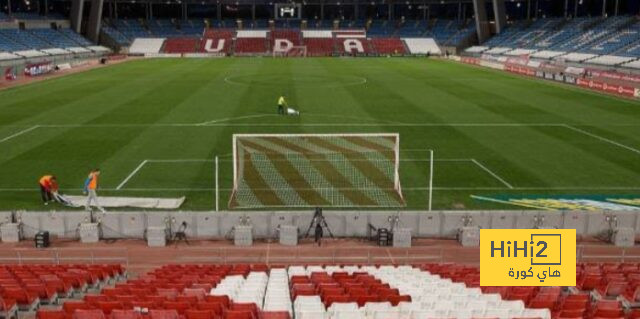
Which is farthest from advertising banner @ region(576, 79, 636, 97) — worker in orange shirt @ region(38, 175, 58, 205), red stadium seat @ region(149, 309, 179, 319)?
red stadium seat @ region(149, 309, 179, 319)

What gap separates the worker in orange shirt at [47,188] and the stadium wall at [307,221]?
3.11 metres

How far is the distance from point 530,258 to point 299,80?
57.9m

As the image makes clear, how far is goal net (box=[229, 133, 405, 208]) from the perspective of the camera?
24172 millimetres

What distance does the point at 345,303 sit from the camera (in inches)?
424

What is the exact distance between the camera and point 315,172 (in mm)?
27391

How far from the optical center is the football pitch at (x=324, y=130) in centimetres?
2628

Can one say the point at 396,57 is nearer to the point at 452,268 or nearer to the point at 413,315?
the point at 452,268

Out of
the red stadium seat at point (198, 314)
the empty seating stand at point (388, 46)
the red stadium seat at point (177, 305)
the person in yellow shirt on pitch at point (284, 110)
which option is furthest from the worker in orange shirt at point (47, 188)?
the empty seating stand at point (388, 46)

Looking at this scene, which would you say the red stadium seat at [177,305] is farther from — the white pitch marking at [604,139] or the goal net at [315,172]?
the white pitch marking at [604,139]

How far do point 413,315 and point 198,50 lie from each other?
107792 millimetres

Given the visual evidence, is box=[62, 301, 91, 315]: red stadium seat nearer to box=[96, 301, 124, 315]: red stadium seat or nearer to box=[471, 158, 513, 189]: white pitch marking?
box=[96, 301, 124, 315]: red stadium seat

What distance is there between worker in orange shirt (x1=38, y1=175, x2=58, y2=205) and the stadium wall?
10.2ft

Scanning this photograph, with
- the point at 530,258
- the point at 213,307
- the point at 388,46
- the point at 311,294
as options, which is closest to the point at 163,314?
the point at 213,307

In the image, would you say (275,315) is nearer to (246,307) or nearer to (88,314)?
(246,307)
